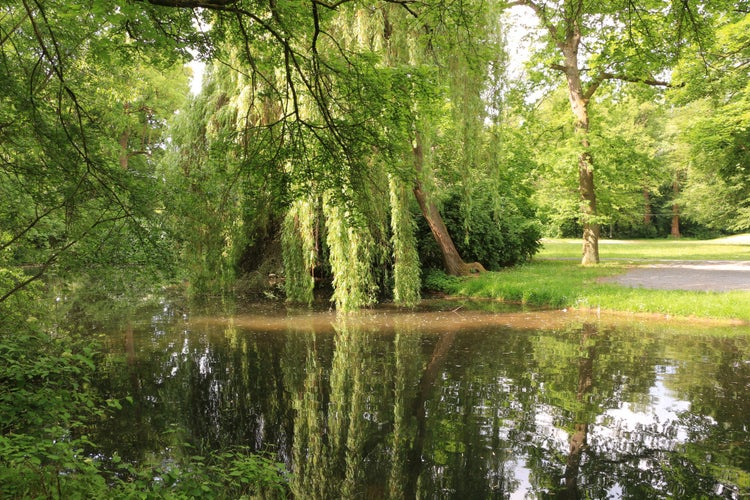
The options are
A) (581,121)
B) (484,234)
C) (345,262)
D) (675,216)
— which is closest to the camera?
(345,262)

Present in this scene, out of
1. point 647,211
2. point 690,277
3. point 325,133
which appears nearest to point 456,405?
point 325,133

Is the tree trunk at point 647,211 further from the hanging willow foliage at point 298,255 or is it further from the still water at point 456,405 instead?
the hanging willow foliage at point 298,255

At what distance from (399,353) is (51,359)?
16.4 ft

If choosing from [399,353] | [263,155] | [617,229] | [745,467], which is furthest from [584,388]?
[617,229]

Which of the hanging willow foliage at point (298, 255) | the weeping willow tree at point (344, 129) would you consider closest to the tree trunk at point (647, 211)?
the weeping willow tree at point (344, 129)

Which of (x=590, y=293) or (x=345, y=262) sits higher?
(x=345, y=262)

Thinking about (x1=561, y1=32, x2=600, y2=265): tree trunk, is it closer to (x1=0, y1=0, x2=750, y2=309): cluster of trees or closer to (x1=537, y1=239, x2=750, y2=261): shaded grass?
(x1=0, y1=0, x2=750, y2=309): cluster of trees

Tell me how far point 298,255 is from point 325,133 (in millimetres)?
7071

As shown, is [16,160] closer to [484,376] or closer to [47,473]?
[47,473]

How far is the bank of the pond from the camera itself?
10156 millimetres

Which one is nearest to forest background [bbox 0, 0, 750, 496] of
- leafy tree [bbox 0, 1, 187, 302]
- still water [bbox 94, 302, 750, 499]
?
leafy tree [bbox 0, 1, 187, 302]

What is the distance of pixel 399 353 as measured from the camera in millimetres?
8320

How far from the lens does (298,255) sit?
37.9 ft

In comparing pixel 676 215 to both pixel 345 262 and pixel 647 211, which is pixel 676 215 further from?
pixel 345 262
